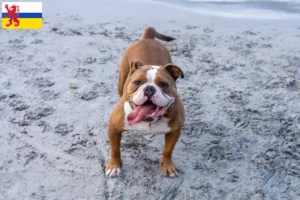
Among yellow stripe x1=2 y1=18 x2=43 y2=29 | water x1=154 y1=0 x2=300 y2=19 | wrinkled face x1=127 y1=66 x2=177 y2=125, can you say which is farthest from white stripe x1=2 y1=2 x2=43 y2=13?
wrinkled face x1=127 y1=66 x2=177 y2=125

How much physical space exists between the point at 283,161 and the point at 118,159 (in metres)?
1.69

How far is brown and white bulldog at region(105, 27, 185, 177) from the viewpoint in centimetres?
319

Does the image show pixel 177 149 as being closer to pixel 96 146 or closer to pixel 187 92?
pixel 96 146

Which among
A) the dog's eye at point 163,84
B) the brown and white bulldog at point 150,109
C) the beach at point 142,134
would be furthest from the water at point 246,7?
the dog's eye at point 163,84

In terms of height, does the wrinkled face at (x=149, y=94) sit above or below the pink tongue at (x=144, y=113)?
above

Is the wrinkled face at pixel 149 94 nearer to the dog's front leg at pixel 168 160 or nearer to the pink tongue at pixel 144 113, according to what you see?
the pink tongue at pixel 144 113

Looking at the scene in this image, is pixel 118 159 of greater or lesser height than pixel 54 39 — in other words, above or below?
below

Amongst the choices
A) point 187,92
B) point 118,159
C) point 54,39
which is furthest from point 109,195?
point 54,39

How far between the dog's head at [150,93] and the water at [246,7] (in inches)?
198

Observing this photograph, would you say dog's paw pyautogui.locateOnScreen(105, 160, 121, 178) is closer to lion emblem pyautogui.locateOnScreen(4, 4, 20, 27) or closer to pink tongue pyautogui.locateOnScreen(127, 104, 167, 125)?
pink tongue pyautogui.locateOnScreen(127, 104, 167, 125)

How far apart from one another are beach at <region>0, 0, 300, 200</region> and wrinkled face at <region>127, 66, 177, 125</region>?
2.73 ft

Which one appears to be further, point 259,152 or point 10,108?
point 10,108

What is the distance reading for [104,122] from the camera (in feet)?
15.1

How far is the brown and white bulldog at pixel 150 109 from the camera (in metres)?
3.19
